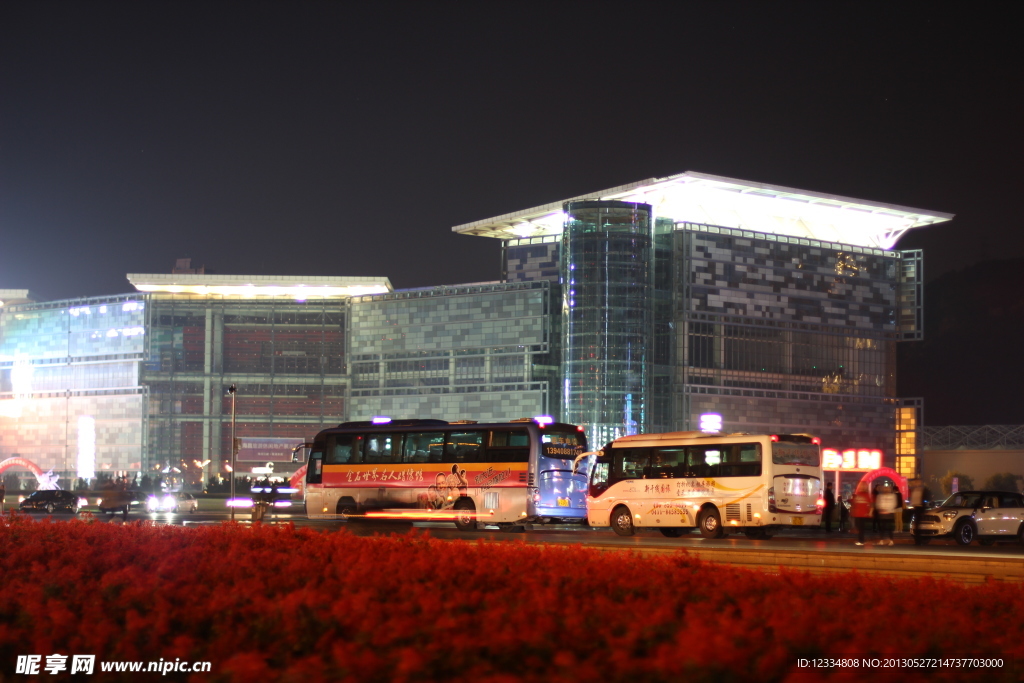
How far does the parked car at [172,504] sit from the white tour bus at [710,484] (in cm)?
3235

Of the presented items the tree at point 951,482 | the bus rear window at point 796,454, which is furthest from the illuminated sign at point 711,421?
the bus rear window at point 796,454

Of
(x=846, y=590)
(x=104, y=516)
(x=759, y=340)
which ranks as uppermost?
(x=759, y=340)

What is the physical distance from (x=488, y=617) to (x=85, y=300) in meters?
119

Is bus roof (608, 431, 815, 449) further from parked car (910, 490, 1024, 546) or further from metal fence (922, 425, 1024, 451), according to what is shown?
metal fence (922, 425, 1024, 451)

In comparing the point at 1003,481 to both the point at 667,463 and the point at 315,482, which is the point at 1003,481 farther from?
the point at 315,482

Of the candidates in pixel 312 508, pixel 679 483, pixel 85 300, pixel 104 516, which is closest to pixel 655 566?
pixel 679 483

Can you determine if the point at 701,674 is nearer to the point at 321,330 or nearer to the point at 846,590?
the point at 846,590

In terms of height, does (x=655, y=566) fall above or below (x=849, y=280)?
below

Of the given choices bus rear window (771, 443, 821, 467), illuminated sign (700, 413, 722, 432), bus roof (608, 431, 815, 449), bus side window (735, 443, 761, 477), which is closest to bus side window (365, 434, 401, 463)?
bus roof (608, 431, 815, 449)

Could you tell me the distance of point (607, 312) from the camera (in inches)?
3755

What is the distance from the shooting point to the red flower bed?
8625 mm

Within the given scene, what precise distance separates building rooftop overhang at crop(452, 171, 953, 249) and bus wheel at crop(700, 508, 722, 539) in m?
68.5

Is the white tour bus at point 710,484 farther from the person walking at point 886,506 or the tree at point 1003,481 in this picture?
the tree at point 1003,481

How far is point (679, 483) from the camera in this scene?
34750mm
